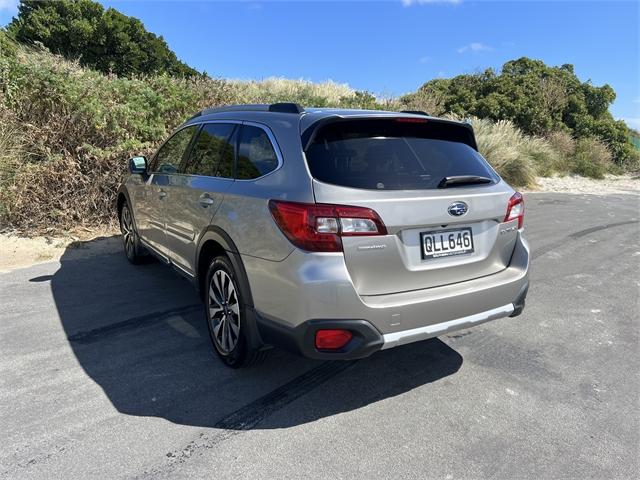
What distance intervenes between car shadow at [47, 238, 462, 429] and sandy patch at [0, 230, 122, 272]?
181 centimetres

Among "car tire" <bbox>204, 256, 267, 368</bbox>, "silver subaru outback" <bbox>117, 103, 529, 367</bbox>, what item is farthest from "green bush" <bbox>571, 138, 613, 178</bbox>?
"car tire" <bbox>204, 256, 267, 368</bbox>

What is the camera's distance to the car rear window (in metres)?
2.67

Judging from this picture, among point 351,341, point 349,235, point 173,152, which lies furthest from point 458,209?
point 173,152

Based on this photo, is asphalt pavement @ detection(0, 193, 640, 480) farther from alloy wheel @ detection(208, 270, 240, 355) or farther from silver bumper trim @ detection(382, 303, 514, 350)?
silver bumper trim @ detection(382, 303, 514, 350)

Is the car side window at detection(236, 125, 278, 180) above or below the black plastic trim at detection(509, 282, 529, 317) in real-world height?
above

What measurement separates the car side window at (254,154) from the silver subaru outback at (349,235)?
0.04ft

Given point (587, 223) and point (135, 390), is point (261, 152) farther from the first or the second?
point (587, 223)

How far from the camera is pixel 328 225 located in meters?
2.49

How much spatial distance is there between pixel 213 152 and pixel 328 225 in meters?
1.62

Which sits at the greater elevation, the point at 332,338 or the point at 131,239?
the point at 332,338

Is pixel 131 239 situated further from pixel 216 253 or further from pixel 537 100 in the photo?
pixel 537 100

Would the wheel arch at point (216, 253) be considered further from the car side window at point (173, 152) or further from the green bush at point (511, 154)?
the green bush at point (511, 154)

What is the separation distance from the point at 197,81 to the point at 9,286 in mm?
5756

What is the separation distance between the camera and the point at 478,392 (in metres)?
3.08
